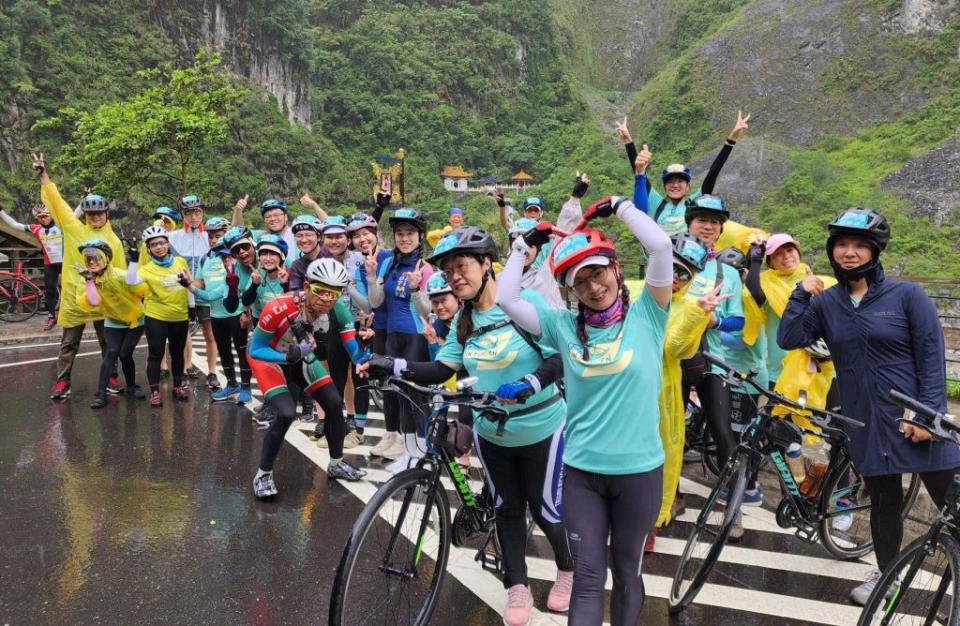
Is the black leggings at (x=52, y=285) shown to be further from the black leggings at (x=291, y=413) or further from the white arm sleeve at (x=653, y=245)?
the white arm sleeve at (x=653, y=245)

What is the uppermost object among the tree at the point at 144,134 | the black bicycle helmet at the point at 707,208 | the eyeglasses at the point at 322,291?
the tree at the point at 144,134

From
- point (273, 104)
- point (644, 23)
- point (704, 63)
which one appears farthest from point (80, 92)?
point (644, 23)

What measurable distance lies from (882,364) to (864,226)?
704mm

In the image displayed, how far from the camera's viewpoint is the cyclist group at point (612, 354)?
284 cm

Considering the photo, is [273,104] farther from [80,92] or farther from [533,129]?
[533,129]

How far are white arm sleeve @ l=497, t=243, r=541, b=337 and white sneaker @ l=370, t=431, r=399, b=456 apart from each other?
349cm

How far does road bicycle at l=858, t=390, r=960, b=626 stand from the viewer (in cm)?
285

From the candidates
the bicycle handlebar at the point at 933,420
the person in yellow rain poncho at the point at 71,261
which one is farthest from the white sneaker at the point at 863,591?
the person in yellow rain poncho at the point at 71,261

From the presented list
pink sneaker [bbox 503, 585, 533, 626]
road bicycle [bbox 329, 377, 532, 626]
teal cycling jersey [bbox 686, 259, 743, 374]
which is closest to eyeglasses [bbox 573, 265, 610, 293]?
road bicycle [bbox 329, 377, 532, 626]

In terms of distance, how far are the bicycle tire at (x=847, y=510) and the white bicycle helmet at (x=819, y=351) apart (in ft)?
2.68

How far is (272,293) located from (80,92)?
51549 mm

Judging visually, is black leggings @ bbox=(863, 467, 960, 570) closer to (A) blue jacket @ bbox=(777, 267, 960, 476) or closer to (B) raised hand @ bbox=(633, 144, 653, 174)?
(A) blue jacket @ bbox=(777, 267, 960, 476)

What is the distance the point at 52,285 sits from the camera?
43.3ft

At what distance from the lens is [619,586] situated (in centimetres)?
283
